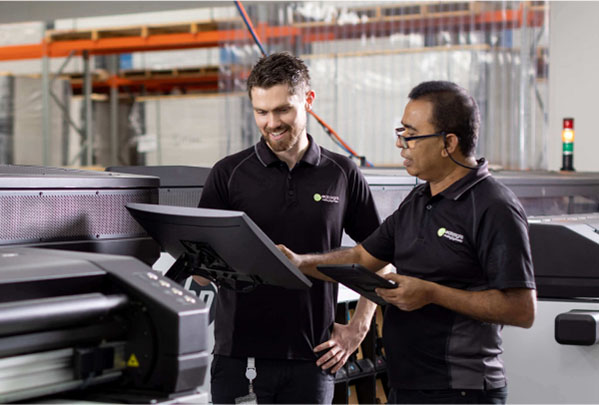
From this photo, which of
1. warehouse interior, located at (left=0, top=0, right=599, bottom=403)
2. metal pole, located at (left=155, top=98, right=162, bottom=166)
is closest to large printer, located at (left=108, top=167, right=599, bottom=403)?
warehouse interior, located at (left=0, top=0, right=599, bottom=403)

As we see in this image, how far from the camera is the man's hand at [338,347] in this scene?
190 centimetres

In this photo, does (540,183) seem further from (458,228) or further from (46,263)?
(46,263)

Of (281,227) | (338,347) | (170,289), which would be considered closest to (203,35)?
(281,227)

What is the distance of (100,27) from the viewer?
7836 mm

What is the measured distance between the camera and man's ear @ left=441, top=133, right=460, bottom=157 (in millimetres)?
1711

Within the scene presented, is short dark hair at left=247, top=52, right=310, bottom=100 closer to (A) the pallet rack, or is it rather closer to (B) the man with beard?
(B) the man with beard

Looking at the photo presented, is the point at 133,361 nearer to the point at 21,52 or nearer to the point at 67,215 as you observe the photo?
the point at 67,215

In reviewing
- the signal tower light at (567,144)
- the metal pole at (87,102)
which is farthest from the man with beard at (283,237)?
the metal pole at (87,102)

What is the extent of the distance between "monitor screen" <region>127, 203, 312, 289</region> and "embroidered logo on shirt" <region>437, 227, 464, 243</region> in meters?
0.36

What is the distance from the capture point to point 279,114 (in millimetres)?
1882

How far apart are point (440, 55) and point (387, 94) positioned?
0.46 meters

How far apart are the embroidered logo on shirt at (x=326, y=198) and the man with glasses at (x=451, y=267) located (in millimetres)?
202

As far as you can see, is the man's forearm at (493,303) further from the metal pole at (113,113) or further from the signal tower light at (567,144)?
the metal pole at (113,113)

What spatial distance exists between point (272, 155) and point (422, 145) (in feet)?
1.41
